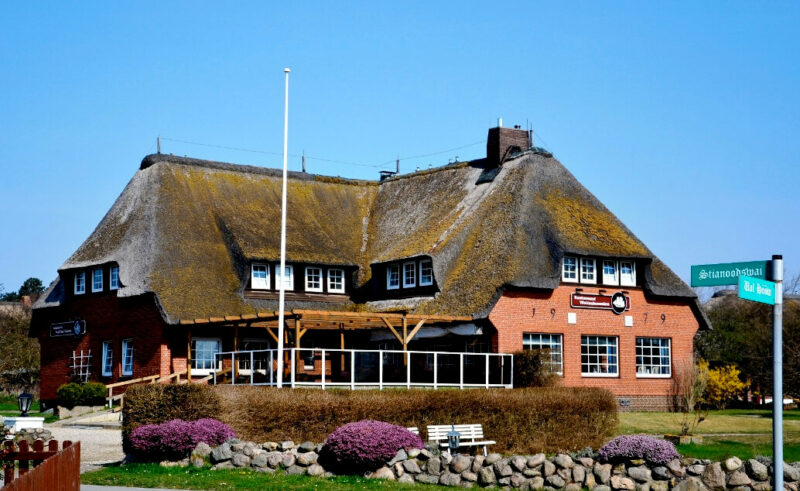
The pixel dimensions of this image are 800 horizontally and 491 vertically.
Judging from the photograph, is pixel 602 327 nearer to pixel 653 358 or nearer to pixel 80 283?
pixel 653 358

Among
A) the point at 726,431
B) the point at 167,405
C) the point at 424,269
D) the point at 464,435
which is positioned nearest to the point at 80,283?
the point at 424,269

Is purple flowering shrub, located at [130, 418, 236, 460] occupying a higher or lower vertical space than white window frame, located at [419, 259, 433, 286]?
lower

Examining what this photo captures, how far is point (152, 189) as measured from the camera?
43.4 meters

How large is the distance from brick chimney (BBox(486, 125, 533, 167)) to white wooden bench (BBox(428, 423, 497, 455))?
2091 cm

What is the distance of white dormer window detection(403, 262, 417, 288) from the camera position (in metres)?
40.8

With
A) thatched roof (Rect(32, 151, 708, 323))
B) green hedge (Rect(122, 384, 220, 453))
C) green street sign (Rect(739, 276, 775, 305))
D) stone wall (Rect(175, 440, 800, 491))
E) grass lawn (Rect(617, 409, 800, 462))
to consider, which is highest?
thatched roof (Rect(32, 151, 708, 323))

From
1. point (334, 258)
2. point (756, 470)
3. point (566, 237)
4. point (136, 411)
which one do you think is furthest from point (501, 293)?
point (756, 470)

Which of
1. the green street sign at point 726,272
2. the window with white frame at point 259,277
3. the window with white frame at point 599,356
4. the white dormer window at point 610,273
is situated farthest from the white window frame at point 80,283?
the green street sign at point 726,272

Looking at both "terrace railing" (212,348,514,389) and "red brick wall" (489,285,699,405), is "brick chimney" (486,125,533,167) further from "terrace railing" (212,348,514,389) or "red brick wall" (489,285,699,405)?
"terrace railing" (212,348,514,389)

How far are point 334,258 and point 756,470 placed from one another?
1069 inches

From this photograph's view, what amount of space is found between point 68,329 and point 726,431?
85.5 feet

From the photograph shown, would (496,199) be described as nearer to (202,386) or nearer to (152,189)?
(152,189)

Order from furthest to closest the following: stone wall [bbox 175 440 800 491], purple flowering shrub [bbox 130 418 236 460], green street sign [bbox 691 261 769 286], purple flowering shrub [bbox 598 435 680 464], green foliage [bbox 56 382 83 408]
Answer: green foliage [bbox 56 382 83 408] → purple flowering shrub [bbox 130 418 236 460] → purple flowering shrub [bbox 598 435 680 464] → stone wall [bbox 175 440 800 491] → green street sign [bbox 691 261 769 286]

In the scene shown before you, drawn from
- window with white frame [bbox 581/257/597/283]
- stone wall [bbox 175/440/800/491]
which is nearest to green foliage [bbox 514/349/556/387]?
window with white frame [bbox 581/257/597/283]
